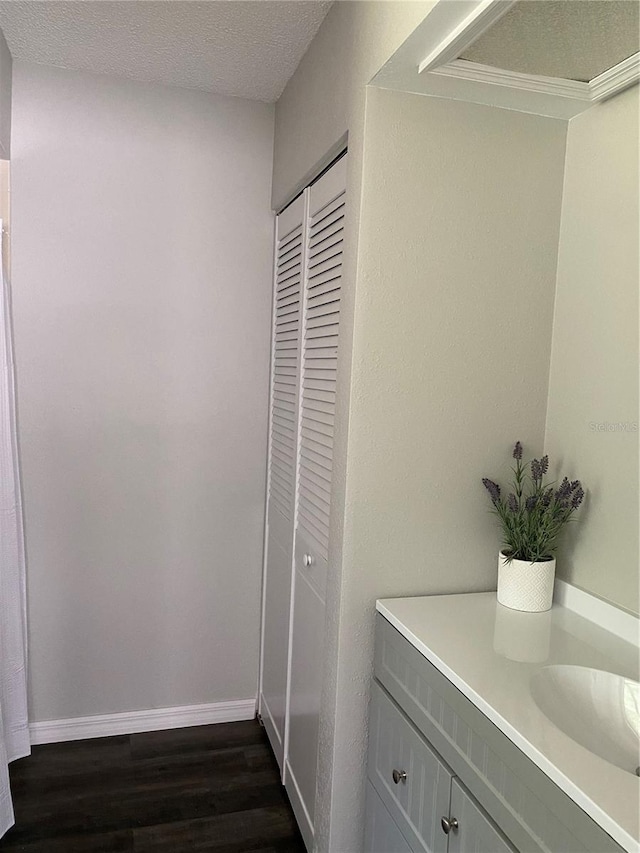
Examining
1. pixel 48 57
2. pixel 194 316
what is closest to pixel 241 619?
pixel 194 316

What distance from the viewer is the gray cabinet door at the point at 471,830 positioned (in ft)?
3.64

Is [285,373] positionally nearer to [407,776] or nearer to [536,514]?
[536,514]

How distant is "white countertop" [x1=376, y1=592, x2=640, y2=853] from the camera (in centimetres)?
93

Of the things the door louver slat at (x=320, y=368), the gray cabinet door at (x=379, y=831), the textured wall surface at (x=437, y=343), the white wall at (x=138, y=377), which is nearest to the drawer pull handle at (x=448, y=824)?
the gray cabinet door at (x=379, y=831)

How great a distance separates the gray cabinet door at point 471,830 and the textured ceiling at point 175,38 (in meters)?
1.90

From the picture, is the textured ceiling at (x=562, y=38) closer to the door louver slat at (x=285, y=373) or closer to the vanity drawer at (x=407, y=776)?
the door louver slat at (x=285, y=373)

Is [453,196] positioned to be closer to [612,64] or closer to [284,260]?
[612,64]

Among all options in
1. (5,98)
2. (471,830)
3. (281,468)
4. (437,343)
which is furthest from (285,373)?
(471,830)

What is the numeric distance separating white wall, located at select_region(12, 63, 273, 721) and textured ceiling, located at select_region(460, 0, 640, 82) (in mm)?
1269

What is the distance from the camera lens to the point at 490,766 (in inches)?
44.8

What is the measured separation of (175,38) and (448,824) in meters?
2.17

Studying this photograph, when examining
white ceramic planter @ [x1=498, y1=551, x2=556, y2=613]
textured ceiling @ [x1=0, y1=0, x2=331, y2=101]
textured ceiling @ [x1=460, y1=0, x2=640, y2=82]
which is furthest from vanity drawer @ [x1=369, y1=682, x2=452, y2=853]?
textured ceiling @ [x1=0, y1=0, x2=331, y2=101]

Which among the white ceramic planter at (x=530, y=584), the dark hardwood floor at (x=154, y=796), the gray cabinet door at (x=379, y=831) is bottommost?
the dark hardwood floor at (x=154, y=796)

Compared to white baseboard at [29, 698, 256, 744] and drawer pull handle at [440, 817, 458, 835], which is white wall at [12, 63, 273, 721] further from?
drawer pull handle at [440, 817, 458, 835]
